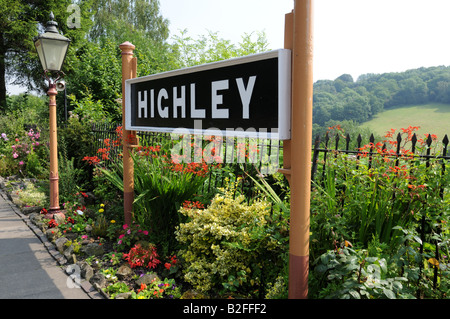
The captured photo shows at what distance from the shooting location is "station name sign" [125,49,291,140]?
1.96 meters

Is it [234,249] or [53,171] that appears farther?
[53,171]

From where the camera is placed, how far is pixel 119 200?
5.42m

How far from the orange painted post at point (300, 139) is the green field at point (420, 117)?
136ft

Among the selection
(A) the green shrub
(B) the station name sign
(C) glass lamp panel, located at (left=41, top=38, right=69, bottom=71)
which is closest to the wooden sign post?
(B) the station name sign

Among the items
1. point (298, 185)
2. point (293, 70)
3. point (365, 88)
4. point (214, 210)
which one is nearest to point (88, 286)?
point (214, 210)

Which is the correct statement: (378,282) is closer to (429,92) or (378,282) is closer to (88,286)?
(88,286)

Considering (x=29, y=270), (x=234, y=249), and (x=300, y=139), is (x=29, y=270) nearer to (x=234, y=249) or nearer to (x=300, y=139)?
(x=234, y=249)

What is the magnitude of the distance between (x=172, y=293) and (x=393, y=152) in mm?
2217

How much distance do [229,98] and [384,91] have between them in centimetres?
4006

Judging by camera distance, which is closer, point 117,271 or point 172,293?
point 172,293

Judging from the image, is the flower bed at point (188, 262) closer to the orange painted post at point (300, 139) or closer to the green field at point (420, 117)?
the orange painted post at point (300, 139)

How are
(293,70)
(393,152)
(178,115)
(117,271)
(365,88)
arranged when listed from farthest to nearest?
(365,88) → (117,271) → (178,115) → (393,152) → (293,70)

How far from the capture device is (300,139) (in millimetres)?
1925

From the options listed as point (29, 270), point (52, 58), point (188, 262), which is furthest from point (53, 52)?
point (188, 262)
